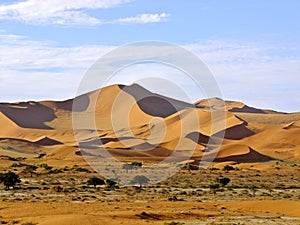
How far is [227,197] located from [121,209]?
406 inches

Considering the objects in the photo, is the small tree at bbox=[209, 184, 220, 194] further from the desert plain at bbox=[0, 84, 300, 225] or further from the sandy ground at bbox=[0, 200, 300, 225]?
the sandy ground at bbox=[0, 200, 300, 225]

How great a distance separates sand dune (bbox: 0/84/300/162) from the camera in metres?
92.2

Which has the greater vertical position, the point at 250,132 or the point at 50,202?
the point at 250,132

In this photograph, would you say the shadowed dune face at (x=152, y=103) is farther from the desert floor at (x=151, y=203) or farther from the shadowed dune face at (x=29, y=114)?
the desert floor at (x=151, y=203)

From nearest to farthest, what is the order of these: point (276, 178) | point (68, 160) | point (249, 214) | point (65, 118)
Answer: point (249, 214), point (276, 178), point (68, 160), point (65, 118)

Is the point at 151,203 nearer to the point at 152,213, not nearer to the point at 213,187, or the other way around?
the point at 152,213

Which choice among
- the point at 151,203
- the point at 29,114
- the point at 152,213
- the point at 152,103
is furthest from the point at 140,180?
the point at 152,103

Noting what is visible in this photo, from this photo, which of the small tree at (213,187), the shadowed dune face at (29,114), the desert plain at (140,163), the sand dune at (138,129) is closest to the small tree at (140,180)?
the desert plain at (140,163)

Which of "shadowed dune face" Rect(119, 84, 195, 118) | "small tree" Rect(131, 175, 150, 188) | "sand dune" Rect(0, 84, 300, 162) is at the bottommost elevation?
"small tree" Rect(131, 175, 150, 188)

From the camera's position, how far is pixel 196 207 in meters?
29.5

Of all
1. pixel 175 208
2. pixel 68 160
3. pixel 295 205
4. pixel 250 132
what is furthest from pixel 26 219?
pixel 250 132

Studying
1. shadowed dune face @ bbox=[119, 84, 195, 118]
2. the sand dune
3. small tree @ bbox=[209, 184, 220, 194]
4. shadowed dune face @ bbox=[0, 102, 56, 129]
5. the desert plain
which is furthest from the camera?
shadowed dune face @ bbox=[119, 84, 195, 118]

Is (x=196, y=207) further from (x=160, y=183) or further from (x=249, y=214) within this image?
(x=160, y=183)

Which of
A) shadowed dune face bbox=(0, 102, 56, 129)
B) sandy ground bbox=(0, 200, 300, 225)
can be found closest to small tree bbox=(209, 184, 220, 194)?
sandy ground bbox=(0, 200, 300, 225)
